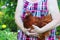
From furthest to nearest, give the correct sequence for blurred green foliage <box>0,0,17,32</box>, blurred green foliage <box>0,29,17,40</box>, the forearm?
blurred green foliage <box>0,29,17,40</box>, blurred green foliage <box>0,0,17,32</box>, the forearm

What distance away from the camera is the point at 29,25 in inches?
99.4

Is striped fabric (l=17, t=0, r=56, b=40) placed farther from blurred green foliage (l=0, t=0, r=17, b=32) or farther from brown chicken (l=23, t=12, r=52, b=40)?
blurred green foliage (l=0, t=0, r=17, b=32)

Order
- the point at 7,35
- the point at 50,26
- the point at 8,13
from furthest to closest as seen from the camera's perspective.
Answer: the point at 7,35 → the point at 8,13 → the point at 50,26

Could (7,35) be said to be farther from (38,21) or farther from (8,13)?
(38,21)

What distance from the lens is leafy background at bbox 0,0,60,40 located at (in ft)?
13.4

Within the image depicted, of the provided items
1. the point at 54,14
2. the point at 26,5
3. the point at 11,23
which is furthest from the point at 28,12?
the point at 11,23

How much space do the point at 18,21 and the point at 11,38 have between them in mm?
1749

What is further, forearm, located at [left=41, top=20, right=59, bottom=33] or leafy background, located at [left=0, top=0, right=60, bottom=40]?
leafy background, located at [left=0, top=0, right=60, bottom=40]

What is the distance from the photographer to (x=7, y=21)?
431 centimetres

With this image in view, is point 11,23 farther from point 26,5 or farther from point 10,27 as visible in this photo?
point 26,5

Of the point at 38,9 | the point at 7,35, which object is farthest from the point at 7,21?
the point at 38,9

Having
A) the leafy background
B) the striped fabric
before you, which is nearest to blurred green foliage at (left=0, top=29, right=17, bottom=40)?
the leafy background

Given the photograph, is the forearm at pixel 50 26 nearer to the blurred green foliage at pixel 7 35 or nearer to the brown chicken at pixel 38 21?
the brown chicken at pixel 38 21

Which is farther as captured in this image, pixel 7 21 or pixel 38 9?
pixel 7 21
